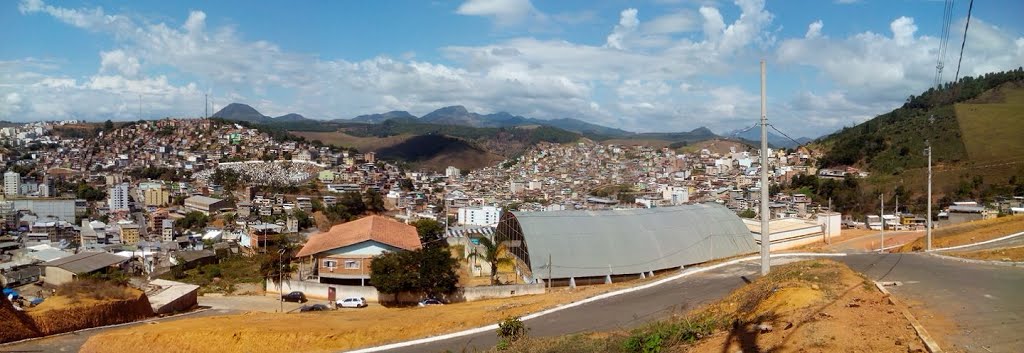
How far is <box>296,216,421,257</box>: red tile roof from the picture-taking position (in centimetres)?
2569

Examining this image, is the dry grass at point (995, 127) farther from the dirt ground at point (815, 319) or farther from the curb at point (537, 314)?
the dirt ground at point (815, 319)

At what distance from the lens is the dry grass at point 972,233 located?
2323 centimetres

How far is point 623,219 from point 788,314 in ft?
60.7

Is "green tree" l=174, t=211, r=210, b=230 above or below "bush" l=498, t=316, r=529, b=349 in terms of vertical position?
below

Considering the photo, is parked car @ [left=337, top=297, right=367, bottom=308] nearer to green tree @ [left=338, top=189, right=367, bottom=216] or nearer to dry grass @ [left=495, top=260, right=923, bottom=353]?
dry grass @ [left=495, top=260, right=923, bottom=353]

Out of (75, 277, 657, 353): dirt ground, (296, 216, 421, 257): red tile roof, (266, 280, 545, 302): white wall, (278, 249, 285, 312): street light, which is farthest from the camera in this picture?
(296, 216, 421, 257): red tile roof

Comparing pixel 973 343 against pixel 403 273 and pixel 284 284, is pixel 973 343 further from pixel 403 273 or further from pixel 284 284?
pixel 284 284

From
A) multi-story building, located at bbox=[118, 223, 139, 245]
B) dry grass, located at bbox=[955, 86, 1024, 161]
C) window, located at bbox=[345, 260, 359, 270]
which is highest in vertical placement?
dry grass, located at bbox=[955, 86, 1024, 161]

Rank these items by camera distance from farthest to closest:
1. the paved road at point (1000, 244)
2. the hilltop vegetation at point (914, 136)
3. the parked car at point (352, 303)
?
the hilltop vegetation at point (914, 136)
the parked car at point (352, 303)
the paved road at point (1000, 244)

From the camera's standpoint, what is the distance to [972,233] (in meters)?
24.6

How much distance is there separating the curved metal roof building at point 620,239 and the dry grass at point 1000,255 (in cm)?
991

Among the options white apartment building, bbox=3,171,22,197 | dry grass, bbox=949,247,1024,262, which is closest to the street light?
dry grass, bbox=949,247,1024,262

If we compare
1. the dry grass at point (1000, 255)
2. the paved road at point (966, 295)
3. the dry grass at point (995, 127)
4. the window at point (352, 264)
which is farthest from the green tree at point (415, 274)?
the dry grass at point (995, 127)

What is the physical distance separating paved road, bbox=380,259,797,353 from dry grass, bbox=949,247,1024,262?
5.27 metres
